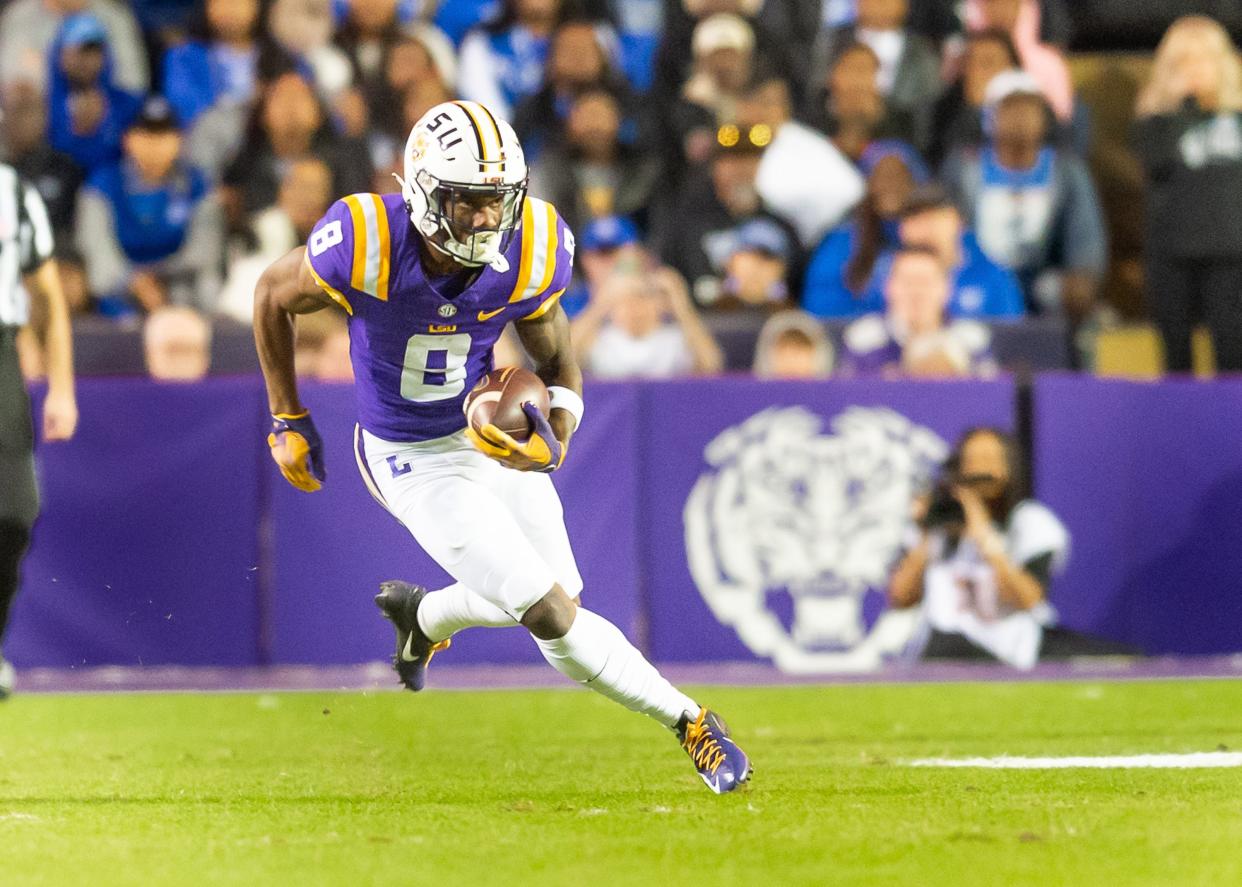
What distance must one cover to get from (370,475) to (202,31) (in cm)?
614

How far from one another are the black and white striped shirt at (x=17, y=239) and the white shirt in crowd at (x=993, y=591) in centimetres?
390

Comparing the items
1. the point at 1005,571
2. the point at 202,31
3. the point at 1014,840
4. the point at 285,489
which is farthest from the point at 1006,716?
the point at 202,31

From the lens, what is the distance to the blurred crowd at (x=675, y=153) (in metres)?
9.95

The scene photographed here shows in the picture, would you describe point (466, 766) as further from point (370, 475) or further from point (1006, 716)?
point (1006, 716)

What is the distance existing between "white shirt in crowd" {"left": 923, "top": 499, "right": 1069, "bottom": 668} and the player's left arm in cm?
339

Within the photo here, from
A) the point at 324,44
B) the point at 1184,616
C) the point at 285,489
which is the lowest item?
the point at 1184,616

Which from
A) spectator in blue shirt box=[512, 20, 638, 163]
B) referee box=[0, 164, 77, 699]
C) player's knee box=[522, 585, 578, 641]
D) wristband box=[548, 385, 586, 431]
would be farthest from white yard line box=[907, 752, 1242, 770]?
spectator in blue shirt box=[512, 20, 638, 163]

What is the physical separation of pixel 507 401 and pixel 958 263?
5271 mm

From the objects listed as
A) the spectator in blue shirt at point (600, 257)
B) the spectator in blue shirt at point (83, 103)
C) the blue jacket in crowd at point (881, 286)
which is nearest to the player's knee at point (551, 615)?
the spectator in blue shirt at point (600, 257)

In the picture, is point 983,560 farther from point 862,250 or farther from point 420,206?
point 420,206

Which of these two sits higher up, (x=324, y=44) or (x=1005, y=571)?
(x=324, y=44)

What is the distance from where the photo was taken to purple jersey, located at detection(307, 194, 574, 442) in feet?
18.1

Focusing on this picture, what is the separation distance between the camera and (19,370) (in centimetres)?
717

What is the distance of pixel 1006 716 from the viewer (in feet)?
23.9
